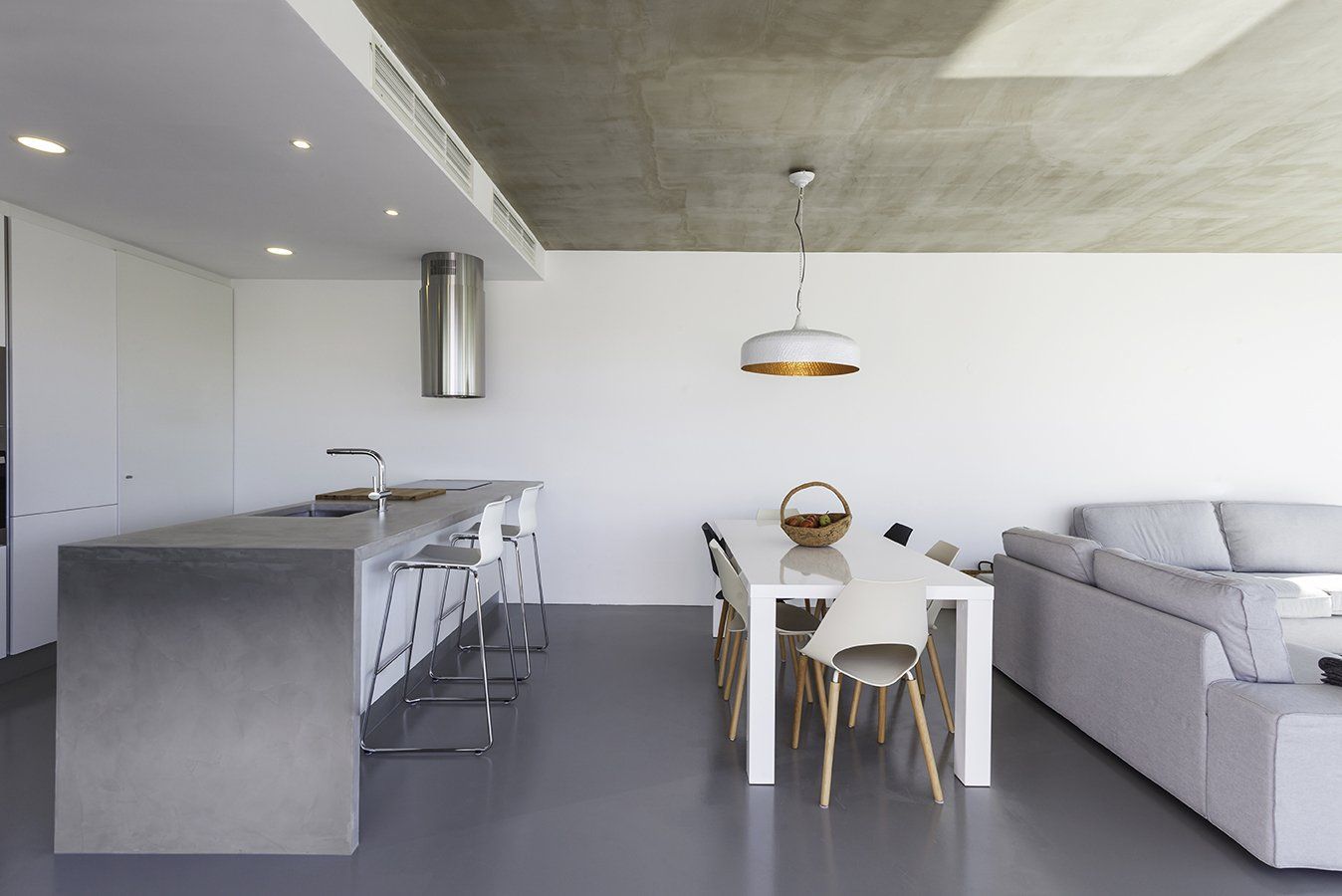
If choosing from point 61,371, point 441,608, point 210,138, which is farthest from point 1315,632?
point 61,371

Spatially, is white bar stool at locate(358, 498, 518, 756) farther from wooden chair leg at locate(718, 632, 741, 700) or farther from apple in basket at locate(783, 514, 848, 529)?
apple in basket at locate(783, 514, 848, 529)

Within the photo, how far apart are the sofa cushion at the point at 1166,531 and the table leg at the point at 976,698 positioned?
2914mm

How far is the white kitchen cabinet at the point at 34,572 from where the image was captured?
11.5 feet

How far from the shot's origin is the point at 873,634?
8.05ft

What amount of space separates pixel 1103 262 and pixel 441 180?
4.74m

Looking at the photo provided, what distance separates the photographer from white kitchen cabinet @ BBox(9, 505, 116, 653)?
11.5ft

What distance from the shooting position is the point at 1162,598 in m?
2.54

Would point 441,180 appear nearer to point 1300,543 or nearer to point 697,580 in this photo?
point 697,580

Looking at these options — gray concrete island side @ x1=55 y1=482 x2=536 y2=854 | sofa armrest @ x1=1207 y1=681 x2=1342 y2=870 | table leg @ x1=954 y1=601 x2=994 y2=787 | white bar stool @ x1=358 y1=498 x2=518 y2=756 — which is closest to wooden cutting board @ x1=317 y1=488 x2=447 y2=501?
white bar stool @ x1=358 y1=498 x2=518 y2=756

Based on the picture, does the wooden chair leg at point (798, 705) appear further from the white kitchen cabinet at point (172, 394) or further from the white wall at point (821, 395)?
the white kitchen cabinet at point (172, 394)

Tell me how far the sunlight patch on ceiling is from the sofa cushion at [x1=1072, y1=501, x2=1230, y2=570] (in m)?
3.19

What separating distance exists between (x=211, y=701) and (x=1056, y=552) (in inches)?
132

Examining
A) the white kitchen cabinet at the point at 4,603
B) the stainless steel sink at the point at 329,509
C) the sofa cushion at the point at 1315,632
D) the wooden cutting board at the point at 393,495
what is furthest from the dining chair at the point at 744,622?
the white kitchen cabinet at the point at 4,603

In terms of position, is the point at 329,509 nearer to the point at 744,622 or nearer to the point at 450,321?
the point at 450,321
